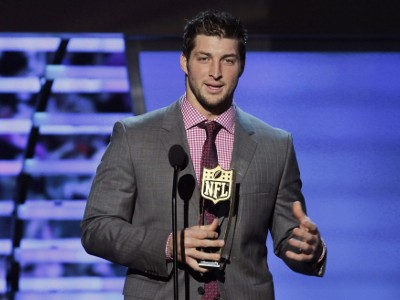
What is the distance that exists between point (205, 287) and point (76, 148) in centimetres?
163

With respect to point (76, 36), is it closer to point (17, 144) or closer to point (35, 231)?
point (17, 144)

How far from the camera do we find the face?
8.64ft

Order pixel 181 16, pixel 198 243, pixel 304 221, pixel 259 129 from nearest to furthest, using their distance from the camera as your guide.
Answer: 1. pixel 198 243
2. pixel 304 221
3. pixel 259 129
4. pixel 181 16

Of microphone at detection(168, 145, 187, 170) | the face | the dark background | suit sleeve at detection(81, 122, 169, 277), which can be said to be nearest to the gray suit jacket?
suit sleeve at detection(81, 122, 169, 277)

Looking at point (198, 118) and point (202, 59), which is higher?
point (202, 59)

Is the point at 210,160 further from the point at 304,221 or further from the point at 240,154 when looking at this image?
the point at 304,221

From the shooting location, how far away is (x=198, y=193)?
8.43 ft

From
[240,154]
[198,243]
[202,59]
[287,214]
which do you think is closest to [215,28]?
[202,59]

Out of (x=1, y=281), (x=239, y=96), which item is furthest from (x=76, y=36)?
(x=1, y=281)

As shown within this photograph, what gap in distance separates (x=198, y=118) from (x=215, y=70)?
0.18 metres

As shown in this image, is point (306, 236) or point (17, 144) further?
point (17, 144)

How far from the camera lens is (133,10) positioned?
3.95 m

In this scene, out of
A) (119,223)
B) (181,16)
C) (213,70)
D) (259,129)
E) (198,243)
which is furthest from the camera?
(181,16)

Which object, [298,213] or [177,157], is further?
[298,213]
